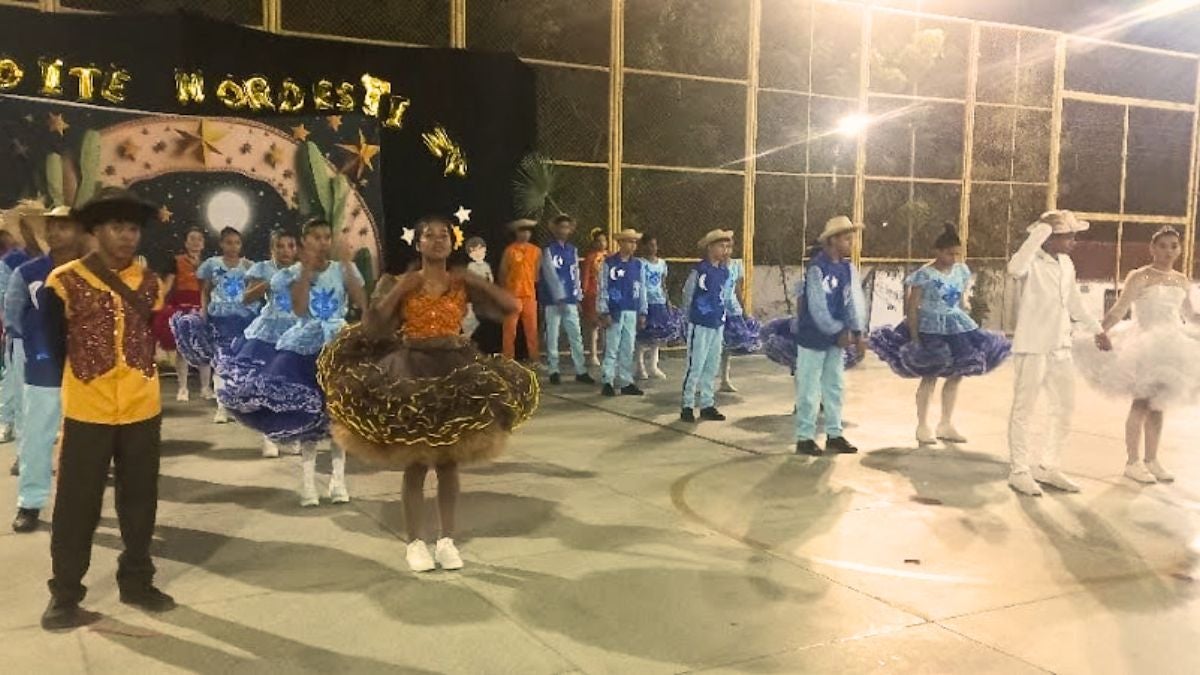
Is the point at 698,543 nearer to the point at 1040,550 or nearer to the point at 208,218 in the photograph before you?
the point at 1040,550

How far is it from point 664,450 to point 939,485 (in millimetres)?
2311

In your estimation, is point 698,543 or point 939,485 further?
point 939,485

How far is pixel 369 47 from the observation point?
1312cm

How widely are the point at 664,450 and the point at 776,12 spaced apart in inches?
430

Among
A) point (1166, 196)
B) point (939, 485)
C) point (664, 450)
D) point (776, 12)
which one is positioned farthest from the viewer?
point (1166, 196)

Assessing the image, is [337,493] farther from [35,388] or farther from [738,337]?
[738,337]

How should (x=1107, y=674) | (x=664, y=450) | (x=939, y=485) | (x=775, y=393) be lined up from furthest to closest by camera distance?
(x=775, y=393) < (x=664, y=450) < (x=939, y=485) < (x=1107, y=674)

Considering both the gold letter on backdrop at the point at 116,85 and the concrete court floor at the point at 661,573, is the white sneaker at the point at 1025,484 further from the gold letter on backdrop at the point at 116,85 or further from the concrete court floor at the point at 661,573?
the gold letter on backdrop at the point at 116,85

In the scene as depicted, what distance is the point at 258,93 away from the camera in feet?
41.0

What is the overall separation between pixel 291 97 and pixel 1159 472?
1047 cm

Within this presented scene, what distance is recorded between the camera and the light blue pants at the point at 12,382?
7.27 metres

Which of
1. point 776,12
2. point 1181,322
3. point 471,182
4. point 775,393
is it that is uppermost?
point 776,12

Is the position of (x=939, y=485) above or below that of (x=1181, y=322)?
below

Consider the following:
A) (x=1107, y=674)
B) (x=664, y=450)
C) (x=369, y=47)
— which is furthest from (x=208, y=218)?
(x=1107, y=674)
